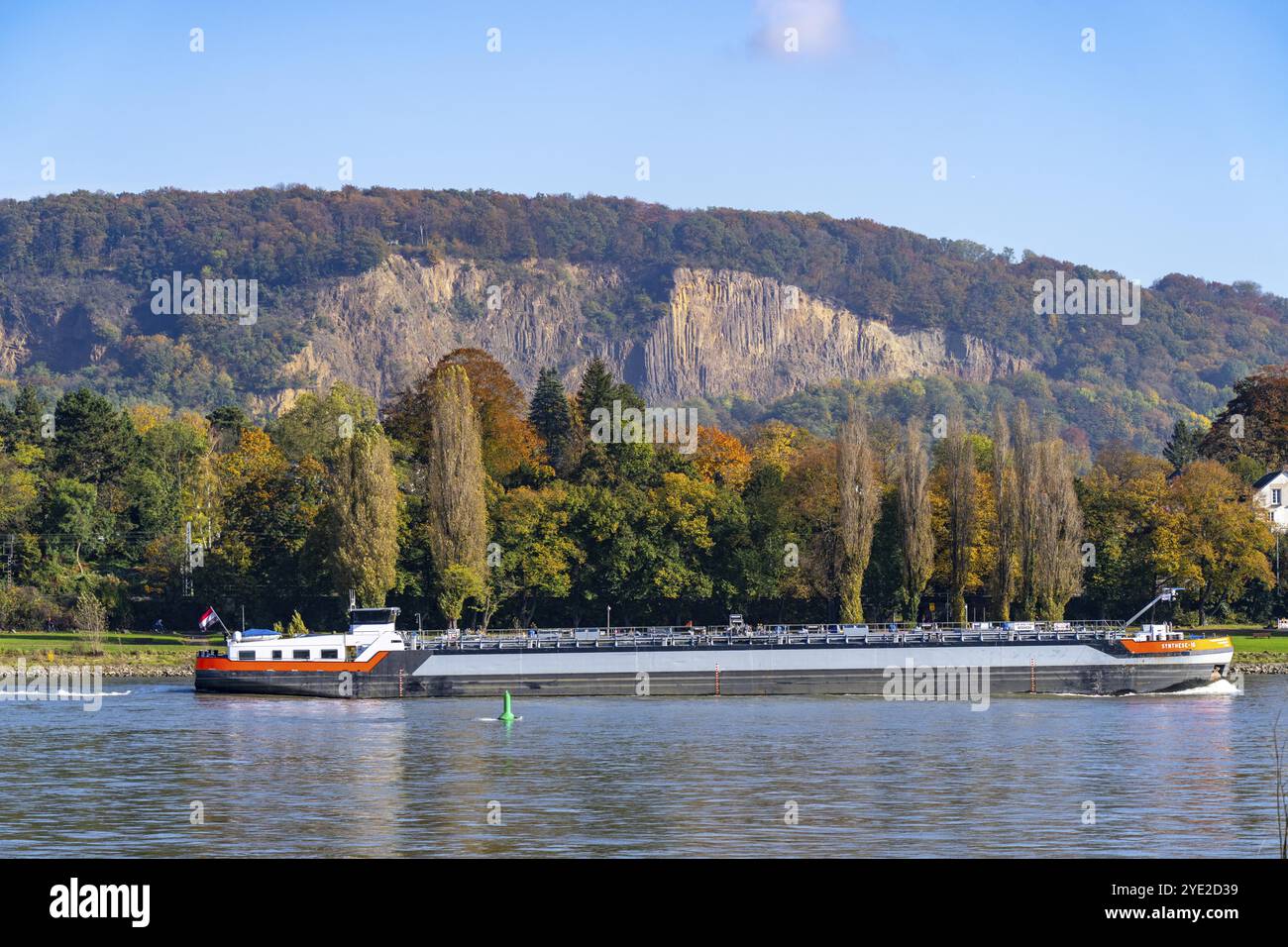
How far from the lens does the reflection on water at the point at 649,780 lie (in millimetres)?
34250

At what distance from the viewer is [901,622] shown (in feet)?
310

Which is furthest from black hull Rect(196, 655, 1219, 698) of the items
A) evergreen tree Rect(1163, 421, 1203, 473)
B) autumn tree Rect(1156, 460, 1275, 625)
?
evergreen tree Rect(1163, 421, 1203, 473)

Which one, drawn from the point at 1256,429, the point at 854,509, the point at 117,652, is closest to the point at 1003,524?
the point at 854,509

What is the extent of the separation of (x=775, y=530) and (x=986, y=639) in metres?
25.9

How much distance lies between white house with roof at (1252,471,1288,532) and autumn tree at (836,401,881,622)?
44.7 m

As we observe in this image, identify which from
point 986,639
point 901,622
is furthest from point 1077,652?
point 901,622

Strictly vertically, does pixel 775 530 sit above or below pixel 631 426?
below

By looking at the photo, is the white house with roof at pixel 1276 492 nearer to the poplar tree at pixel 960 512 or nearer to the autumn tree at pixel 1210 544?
the autumn tree at pixel 1210 544

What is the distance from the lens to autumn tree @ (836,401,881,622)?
9194cm

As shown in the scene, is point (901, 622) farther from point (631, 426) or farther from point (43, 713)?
point (43, 713)

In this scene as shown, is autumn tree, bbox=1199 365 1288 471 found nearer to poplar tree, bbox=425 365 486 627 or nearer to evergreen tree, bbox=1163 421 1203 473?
evergreen tree, bbox=1163 421 1203 473

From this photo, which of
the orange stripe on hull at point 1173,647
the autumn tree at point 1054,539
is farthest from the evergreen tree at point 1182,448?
the orange stripe on hull at point 1173,647

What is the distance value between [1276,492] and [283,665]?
87.1m

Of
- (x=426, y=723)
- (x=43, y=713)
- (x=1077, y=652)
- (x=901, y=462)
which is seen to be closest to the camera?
(x=426, y=723)
